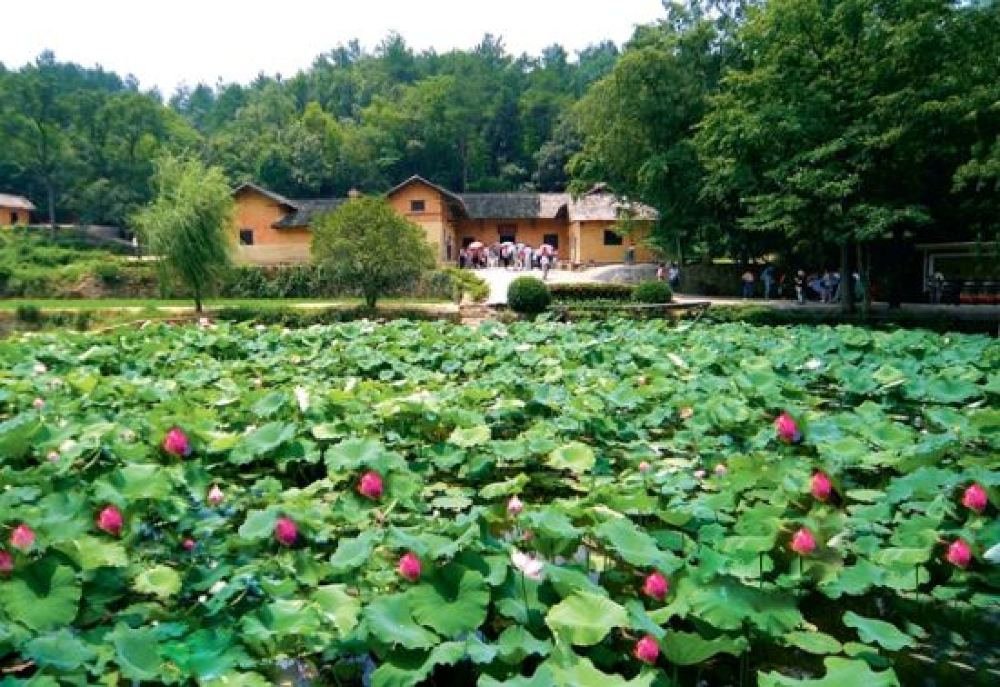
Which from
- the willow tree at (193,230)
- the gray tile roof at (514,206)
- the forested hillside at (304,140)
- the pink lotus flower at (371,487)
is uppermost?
the forested hillside at (304,140)

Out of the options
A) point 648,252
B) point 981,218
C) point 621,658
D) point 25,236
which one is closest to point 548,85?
point 648,252

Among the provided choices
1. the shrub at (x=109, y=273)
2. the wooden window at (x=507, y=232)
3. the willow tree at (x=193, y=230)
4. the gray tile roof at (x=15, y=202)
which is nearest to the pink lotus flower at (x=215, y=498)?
the willow tree at (x=193, y=230)

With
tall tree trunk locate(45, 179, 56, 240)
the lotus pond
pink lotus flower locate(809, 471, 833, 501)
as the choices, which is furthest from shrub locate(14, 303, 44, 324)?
tall tree trunk locate(45, 179, 56, 240)

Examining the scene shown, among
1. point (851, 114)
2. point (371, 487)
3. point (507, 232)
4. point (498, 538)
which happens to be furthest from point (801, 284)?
point (371, 487)

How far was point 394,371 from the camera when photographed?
6934mm

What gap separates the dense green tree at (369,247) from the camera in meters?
22.0

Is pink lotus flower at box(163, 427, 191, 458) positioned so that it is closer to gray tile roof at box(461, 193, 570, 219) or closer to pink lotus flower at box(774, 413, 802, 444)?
pink lotus flower at box(774, 413, 802, 444)

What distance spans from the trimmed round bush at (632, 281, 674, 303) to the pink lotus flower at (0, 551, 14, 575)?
20.3 m

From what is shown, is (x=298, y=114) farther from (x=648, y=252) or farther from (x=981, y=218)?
(x=981, y=218)

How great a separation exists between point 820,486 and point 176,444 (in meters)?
3.04

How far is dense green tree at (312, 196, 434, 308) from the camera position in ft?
72.1

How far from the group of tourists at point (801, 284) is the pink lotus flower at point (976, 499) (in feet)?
70.8

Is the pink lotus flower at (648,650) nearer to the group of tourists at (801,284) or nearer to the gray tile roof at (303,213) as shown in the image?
the group of tourists at (801,284)

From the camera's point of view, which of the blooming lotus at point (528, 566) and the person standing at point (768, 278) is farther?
the person standing at point (768, 278)
